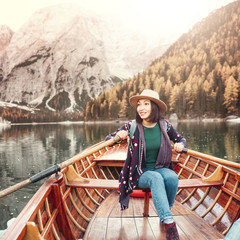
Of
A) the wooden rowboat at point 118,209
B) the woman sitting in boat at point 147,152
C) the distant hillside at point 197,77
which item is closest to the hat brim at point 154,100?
the woman sitting in boat at point 147,152

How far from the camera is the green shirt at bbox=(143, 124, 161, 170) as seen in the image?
9.77 ft

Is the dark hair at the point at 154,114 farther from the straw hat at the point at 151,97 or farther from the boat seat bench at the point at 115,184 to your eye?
the boat seat bench at the point at 115,184

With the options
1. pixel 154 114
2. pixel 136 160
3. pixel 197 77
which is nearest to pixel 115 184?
pixel 136 160

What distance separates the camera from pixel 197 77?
75500mm

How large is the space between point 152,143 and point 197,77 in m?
79.3

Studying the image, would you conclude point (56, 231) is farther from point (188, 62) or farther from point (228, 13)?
point (228, 13)

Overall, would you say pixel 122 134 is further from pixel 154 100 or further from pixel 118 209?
pixel 118 209

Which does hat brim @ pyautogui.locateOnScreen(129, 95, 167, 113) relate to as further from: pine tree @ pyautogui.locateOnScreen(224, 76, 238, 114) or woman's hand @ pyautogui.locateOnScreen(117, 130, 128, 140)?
pine tree @ pyautogui.locateOnScreen(224, 76, 238, 114)

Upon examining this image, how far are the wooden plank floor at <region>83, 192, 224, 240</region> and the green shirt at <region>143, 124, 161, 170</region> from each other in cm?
111

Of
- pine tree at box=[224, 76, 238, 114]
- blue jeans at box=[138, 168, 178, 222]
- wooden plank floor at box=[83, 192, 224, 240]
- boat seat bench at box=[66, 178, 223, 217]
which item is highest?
pine tree at box=[224, 76, 238, 114]

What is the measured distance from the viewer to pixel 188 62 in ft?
299

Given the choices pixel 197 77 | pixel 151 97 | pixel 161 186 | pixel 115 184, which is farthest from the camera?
pixel 197 77

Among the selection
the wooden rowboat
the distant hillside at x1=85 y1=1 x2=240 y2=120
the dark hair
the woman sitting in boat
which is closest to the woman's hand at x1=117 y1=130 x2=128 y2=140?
the woman sitting in boat

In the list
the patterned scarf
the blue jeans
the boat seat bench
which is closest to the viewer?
the blue jeans
